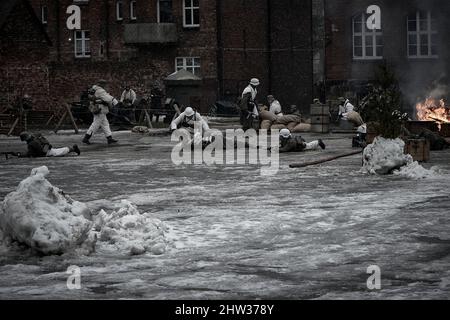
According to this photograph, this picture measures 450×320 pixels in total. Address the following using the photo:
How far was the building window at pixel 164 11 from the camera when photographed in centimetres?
4284

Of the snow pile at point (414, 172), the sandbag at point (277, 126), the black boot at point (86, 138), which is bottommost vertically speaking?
the snow pile at point (414, 172)

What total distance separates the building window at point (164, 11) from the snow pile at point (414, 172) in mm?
31188

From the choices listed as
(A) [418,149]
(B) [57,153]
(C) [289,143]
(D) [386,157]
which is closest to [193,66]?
(B) [57,153]

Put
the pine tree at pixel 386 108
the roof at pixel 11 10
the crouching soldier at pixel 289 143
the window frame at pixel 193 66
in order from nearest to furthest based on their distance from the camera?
the pine tree at pixel 386 108 < the crouching soldier at pixel 289 143 < the roof at pixel 11 10 < the window frame at pixel 193 66

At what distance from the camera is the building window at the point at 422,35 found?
35.2 meters

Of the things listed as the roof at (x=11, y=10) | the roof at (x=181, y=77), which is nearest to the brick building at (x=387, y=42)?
the roof at (x=181, y=77)

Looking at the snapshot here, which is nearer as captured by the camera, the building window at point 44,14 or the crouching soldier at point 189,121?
the crouching soldier at point 189,121

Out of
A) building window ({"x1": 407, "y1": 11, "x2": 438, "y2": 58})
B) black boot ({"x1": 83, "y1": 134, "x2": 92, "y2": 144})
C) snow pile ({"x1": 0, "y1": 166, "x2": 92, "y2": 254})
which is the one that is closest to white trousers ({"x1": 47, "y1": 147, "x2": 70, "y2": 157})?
black boot ({"x1": 83, "y1": 134, "x2": 92, "y2": 144})

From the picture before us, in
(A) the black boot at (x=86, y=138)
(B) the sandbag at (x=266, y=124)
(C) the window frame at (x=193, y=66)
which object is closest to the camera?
(A) the black boot at (x=86, y=138)

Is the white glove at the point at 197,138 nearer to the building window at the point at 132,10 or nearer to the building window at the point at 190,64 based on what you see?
the building window at the point at 190,64

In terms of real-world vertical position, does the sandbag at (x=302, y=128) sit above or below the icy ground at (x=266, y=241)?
above

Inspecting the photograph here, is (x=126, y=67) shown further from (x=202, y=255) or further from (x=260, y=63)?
(x=202, y=255)
